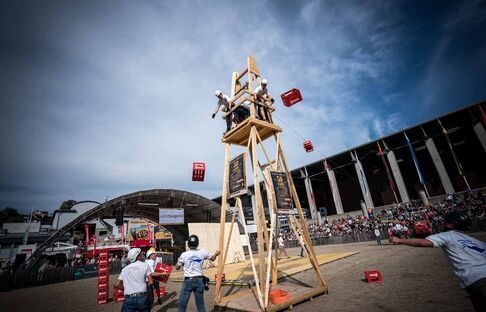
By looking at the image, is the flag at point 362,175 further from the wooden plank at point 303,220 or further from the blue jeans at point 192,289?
the blue jeans at point 192,289

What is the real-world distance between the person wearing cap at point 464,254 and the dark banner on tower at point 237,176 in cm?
386

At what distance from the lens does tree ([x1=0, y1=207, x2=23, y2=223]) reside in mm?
57381

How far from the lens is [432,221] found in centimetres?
1811

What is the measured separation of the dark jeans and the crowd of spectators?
13.3 m

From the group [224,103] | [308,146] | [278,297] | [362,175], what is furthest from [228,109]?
[362,175]

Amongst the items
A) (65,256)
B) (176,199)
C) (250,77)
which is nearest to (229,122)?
(250,77)

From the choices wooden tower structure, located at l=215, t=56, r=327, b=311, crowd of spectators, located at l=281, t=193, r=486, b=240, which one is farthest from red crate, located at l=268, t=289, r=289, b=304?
crowd of spectators, located at l=281, t=193, r=486, b=240

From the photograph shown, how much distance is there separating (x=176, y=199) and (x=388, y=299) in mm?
25729

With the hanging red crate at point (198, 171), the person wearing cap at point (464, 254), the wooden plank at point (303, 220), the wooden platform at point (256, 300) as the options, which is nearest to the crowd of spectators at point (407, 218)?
the wooden plank at point (303, 220)

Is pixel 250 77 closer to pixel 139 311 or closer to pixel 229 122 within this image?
pixel 229 122

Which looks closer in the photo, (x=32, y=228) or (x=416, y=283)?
(x=416, y=283)

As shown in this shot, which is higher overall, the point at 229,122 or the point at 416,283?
the point at 229,122

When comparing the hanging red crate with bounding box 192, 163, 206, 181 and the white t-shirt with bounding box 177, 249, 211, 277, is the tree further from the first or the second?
the white t-shirt with bounding box 177, 249, 211, 277

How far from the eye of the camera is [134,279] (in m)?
4.20
